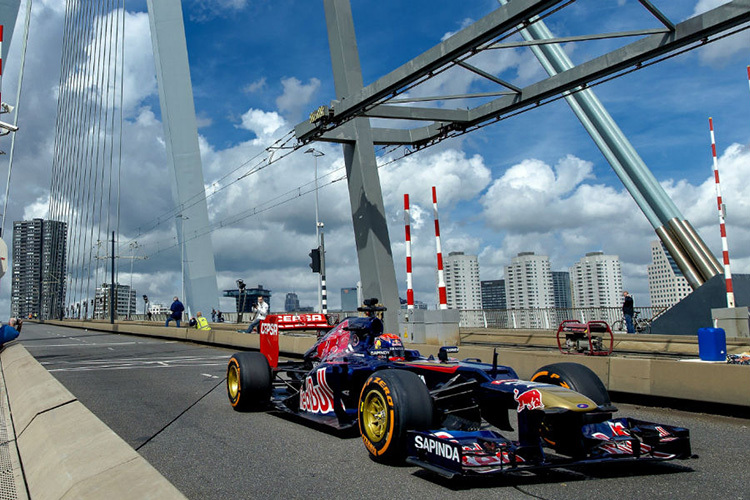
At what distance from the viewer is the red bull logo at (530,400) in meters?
4.16

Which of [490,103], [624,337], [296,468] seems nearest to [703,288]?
[624,337]

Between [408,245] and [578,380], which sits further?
[408,245]

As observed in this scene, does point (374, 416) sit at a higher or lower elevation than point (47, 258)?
lower

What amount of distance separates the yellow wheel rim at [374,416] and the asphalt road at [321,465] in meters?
0.25

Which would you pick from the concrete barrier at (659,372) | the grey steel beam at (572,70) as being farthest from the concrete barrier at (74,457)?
the grey steel beam at (572,70)

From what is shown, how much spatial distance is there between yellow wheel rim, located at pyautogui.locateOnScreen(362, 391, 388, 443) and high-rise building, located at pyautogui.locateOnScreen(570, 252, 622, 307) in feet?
145

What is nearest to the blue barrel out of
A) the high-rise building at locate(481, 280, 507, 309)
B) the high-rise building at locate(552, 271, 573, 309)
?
the high-rise building at locate(552, 271, 573, 309)

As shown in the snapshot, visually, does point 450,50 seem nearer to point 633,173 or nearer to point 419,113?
point 419,113

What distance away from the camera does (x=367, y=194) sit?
60.4 ft

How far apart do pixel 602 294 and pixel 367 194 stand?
107ft

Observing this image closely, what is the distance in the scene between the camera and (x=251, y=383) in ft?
24.1

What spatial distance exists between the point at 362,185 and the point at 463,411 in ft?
45.0

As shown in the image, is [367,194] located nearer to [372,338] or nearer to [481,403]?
[372,338]

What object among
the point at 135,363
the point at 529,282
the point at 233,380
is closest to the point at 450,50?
the point at 233,380
